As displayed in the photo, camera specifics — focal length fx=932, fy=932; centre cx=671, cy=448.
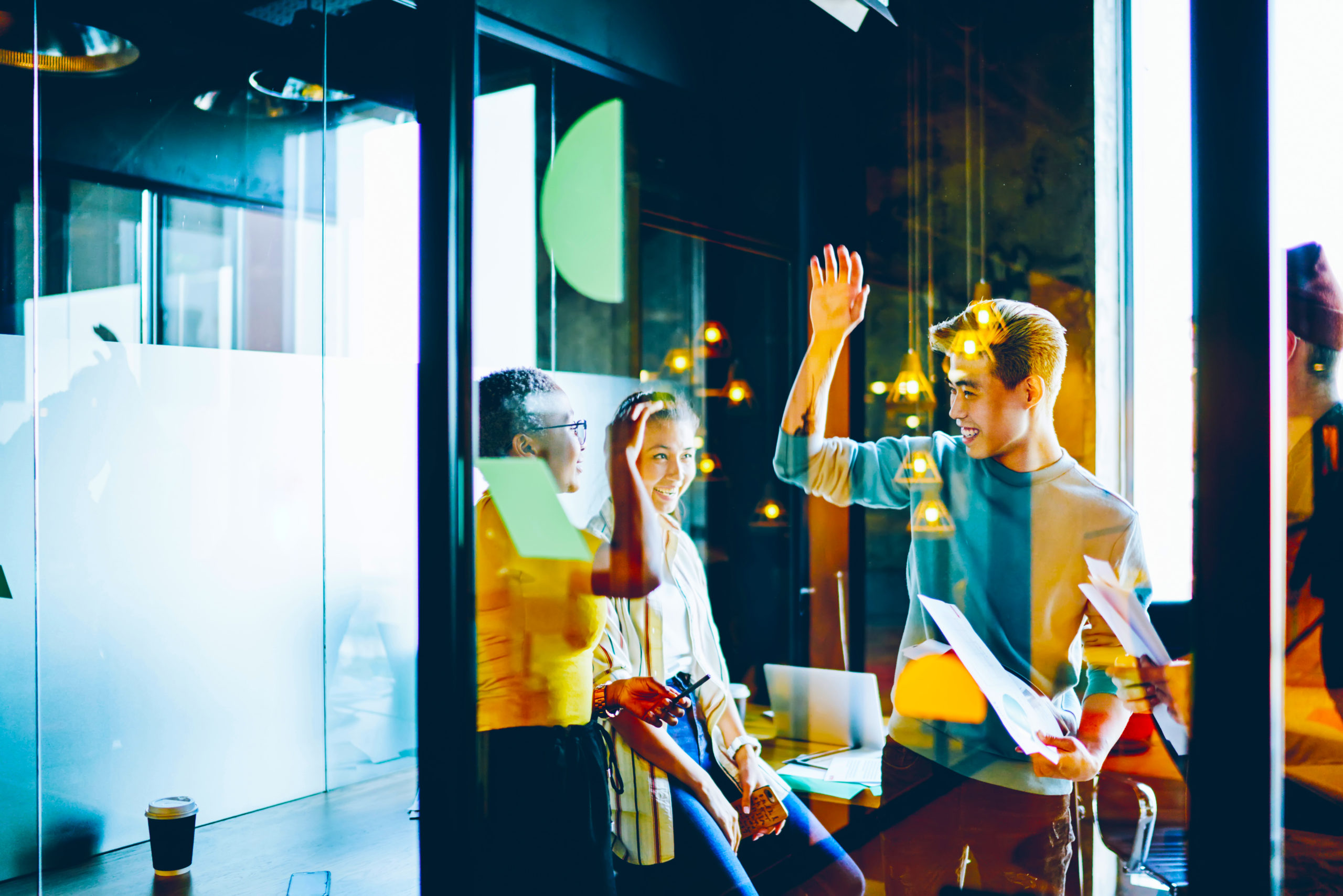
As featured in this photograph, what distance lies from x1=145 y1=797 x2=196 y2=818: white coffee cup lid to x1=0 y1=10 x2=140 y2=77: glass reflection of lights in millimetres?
2279

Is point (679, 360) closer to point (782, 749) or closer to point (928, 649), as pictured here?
point (782, 749)

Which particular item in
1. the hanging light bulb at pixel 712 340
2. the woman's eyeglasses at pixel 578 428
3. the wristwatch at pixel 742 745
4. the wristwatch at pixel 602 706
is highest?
the hanging light bulb at pixel 712 340

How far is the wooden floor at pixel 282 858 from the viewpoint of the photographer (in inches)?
105

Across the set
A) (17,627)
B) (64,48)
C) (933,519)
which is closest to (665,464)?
(933,519)

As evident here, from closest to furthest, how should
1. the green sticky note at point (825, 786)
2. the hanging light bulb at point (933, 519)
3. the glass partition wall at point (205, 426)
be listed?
the hanging light bulb at point (933, 519), the green sticky note at point (825, 786), the glass partition wall at point (205, 426)

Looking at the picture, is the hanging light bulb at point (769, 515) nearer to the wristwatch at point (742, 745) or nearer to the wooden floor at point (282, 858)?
the wristwatch at point (742, 745)

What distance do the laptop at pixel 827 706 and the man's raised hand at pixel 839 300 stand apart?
927mm

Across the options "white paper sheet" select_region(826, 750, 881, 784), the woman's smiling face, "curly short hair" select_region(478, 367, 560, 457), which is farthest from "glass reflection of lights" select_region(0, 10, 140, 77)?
"white paper sheet" select_region(826, 750, 881, 784)

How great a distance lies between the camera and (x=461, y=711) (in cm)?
168

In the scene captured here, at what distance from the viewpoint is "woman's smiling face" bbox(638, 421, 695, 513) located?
7.22ft

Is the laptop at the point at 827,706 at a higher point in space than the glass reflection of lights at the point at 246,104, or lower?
lower

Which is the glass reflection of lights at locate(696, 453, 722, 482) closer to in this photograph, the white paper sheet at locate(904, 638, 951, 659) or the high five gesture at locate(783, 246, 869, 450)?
the high five gesture at locate(783, 246, 869, 450)

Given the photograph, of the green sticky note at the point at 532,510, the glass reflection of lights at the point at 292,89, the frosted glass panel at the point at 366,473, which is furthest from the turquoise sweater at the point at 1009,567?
the glass reflection of lights at the point at 292,89

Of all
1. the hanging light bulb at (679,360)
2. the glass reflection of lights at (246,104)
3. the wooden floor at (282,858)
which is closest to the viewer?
the wooden floor at (282,858)
